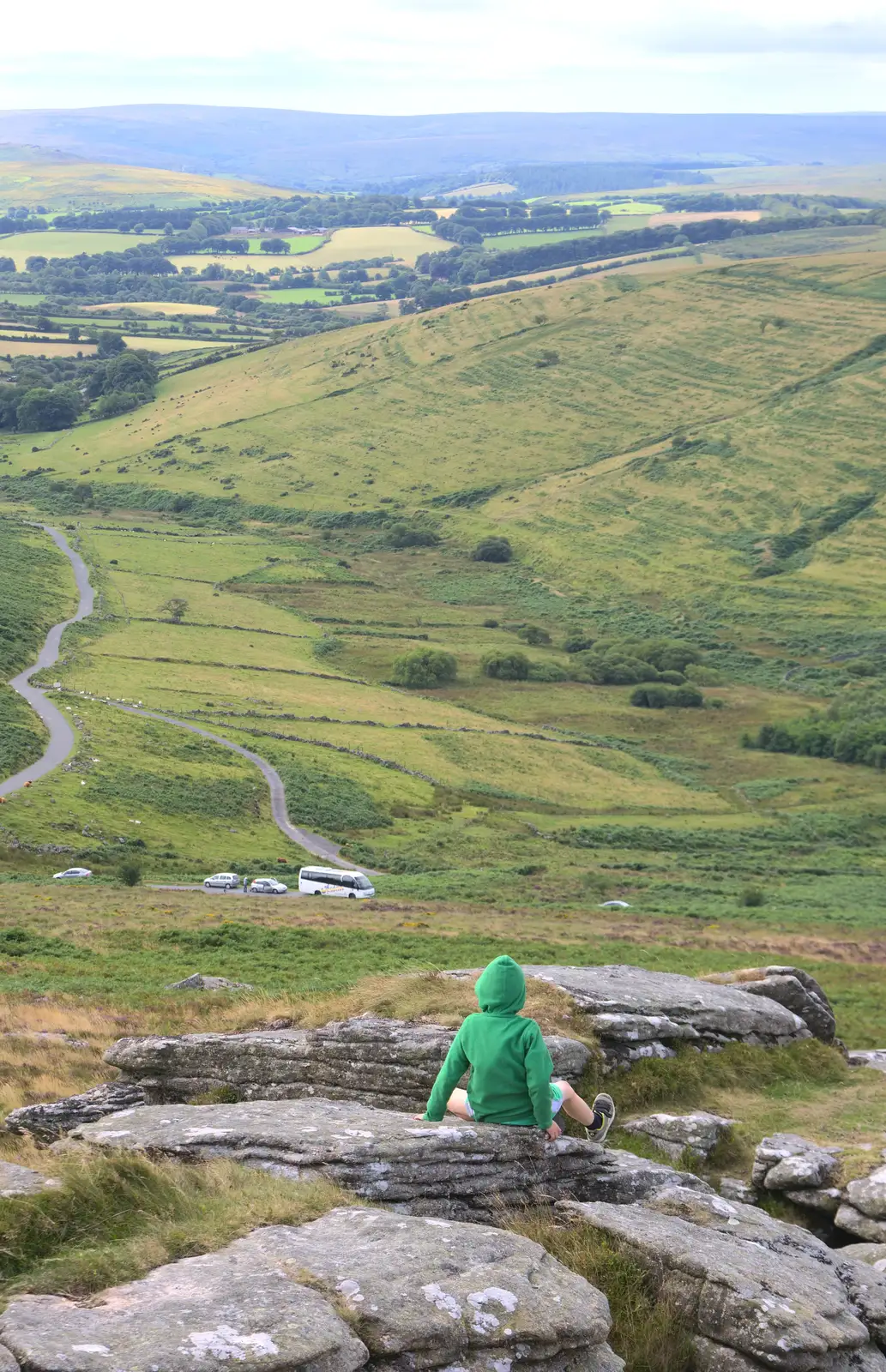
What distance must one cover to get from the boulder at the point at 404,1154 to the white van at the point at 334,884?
134 feet

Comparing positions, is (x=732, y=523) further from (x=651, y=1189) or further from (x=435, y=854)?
(x=651, y=1189)

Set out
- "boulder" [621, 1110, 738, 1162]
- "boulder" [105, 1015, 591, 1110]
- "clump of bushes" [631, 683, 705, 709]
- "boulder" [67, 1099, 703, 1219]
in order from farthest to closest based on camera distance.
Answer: "clump of bushes" [631, 683, 705, 709], "boulder" [621, 1110, 738, 1162], "boulder" [105, 1015, 591, 1110], "boulder" [67, 1099, 703, 1219]

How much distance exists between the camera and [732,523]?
174 metres

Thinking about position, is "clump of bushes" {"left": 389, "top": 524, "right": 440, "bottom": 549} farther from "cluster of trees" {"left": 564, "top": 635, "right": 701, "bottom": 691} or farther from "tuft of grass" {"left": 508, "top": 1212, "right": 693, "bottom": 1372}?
"tuft of grass" {"left": 508, "top": 1212, "right": 693, "bottom": 1372}

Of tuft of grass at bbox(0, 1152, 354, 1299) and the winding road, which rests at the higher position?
tuft of grass at bbox(0, 1152, 354, 1299)

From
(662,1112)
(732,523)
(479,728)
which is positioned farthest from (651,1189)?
(732,523)

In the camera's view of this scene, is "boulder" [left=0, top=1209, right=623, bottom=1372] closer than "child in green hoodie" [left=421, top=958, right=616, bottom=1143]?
Yes

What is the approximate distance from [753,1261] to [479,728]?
8952 centimetres

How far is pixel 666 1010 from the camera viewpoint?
20.6m

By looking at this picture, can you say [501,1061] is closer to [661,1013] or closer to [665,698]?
[661,1013]

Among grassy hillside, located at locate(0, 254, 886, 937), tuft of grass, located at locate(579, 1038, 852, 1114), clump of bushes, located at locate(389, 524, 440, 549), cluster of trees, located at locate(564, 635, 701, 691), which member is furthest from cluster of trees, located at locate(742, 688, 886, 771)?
tuft of grass, located at locate(579, 1038, 852, 1114)

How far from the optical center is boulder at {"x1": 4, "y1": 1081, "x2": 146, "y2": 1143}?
14.6 m

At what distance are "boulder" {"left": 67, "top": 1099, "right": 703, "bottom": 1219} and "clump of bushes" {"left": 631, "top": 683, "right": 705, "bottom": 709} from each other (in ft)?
355

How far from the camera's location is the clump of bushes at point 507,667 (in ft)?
404
